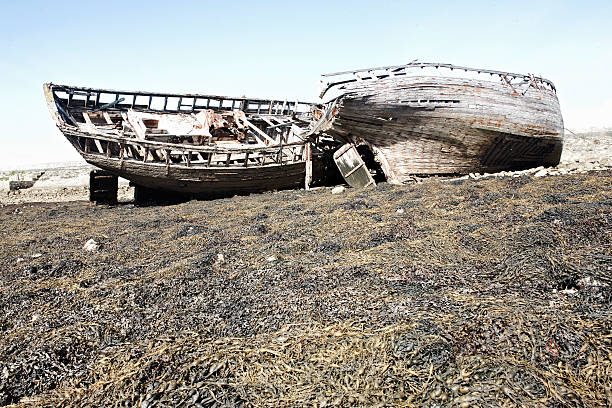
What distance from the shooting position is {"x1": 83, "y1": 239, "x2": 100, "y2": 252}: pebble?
6.68 metres

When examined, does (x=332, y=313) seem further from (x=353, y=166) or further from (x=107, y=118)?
(x=107, y=118)

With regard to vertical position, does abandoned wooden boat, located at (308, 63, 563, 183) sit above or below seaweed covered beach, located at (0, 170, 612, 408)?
above

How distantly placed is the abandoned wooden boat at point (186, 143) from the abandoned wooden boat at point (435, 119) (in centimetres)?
188

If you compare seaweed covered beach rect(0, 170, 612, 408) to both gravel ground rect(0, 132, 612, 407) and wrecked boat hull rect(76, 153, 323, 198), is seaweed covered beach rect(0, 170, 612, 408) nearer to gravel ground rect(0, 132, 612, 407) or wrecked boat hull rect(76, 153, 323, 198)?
gravel ground rect(0, 132, 612, 407)

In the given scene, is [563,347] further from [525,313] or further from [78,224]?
[78,224]

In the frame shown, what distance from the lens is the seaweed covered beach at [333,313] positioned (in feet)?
8.94

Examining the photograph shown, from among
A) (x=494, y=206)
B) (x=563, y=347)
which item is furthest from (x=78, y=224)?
(x=563, y=347)

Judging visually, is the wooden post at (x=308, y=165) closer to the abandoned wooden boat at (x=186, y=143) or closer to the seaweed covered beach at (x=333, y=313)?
the abandoned wooden boat at (x=186, y=143)

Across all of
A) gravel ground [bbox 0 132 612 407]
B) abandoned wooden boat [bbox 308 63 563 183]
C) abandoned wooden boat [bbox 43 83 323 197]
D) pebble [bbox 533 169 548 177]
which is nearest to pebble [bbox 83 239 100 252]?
gravel ground [bbox 0 132 612 407]

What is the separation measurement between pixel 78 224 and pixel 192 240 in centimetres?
390

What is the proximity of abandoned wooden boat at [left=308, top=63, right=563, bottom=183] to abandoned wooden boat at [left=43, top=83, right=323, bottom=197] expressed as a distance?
1.88 metres

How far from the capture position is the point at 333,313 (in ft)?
12.4

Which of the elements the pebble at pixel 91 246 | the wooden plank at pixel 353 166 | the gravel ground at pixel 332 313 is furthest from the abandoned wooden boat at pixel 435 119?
the pebble at pixel 91 246

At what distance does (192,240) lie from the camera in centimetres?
688
